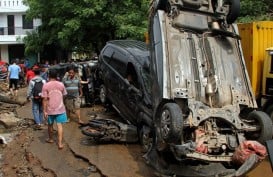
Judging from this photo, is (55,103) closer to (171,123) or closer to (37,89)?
(37,89)

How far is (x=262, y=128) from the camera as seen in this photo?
732 cm

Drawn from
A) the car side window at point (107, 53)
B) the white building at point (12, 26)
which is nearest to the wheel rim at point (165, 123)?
the car side window at point (107, 53)

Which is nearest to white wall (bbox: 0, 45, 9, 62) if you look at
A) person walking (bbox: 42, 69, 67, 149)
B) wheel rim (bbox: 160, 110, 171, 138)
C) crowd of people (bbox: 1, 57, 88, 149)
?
crowd of people (bbox: 1, 57, 88, 149)

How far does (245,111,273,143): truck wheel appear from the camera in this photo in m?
7.28

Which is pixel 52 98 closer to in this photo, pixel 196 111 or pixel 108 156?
pixel 108 156

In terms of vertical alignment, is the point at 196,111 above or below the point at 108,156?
above

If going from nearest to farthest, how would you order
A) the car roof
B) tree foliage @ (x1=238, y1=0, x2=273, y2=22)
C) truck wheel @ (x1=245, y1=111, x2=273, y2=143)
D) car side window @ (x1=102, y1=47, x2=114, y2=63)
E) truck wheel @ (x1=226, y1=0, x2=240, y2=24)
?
truck wheel @ (x1=245, y1=111, x2=273, y2=143)
truck wheel @ (x1=226, y1=0, x2=240, y2=24)
the car roof
car side window @ (x1=102, y1=47, x2=114, y2=63)
tree foliage @ (x1=238, y1=0, x2=273, y2=22)

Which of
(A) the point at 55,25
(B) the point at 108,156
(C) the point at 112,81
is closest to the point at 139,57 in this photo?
(C) the point at 112,81

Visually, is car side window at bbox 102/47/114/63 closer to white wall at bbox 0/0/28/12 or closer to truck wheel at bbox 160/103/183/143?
truck wheel at bbox 160/103/183/143

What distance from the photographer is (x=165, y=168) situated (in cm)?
755

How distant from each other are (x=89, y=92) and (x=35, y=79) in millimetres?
2947

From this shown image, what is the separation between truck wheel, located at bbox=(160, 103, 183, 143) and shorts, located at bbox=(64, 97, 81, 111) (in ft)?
17.6

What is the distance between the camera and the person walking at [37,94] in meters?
11.7

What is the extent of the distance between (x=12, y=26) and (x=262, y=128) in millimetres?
37109
